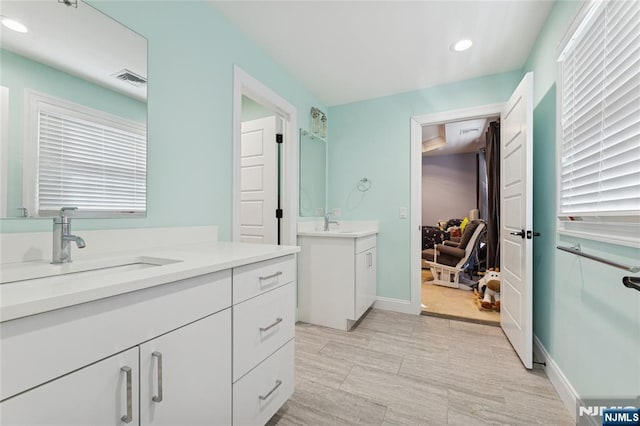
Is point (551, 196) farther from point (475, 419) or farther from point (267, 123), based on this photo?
point (267, 123)

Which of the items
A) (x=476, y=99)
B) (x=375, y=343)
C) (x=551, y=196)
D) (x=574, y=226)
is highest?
(x=476, y=99)

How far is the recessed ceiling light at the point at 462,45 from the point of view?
211cm

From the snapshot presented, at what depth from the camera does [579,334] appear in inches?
55.2

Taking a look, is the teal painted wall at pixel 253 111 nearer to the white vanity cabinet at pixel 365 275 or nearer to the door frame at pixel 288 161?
the door frame at pixel 288 161

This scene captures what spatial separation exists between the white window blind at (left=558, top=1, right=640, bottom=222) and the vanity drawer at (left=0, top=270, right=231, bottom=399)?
1595 millimetres

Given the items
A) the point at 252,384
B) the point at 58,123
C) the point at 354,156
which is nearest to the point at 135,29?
the point at 58,123

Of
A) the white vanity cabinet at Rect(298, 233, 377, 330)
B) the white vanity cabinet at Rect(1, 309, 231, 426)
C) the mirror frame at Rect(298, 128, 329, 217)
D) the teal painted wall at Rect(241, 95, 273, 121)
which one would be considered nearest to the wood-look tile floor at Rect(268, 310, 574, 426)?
the white vanity cabinet at Rect(298, 233, 377, 330)

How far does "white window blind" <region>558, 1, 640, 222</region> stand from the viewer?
1011 mm

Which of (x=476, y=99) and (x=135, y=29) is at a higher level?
(x=476, y=99)

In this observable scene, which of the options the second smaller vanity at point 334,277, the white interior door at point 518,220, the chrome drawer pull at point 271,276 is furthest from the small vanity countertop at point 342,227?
the chrome drawer pull at point 271,276

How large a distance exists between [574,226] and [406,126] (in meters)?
1.87

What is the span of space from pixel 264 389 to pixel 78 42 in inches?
67.3

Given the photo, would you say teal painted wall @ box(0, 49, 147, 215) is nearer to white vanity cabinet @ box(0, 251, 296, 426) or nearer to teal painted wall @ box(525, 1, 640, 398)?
white vanity cabinet @ box(0, 251, 296, 426)

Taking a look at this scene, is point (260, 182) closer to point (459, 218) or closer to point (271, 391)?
point (271, 391)
